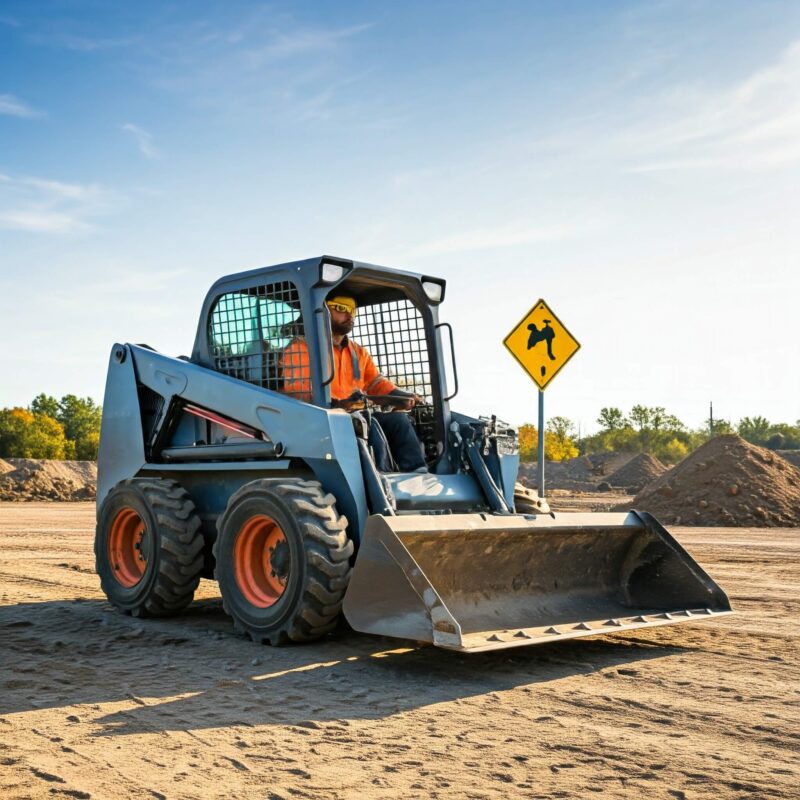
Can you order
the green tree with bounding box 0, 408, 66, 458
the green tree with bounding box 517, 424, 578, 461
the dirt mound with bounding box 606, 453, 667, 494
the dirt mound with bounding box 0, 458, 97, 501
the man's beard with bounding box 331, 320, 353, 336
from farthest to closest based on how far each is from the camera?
the green tree with bounding box 517, 424, 578, 461 < the green tree with bounding box 0, 408, 66, 458 < the dirt mound with bounding box 606, 453, 667, 494 < the dirt mound with bounding box 0, 458, 97, 501 < the man's beard with bounding box 331, 320, 353, 336

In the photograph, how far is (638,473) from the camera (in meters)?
37.7

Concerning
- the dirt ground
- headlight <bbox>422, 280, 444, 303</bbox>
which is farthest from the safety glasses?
the dirt ground

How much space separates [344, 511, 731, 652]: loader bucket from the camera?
552cm

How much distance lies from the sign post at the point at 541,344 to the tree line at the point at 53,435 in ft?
107

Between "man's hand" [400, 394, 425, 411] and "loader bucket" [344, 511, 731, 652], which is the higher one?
"man's hand" [400, 394, 425, 411]

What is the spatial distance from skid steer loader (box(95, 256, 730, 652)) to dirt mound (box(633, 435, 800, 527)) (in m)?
12.1

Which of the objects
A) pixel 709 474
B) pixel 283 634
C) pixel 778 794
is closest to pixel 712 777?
pixel 778 794

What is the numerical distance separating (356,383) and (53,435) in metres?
46.4

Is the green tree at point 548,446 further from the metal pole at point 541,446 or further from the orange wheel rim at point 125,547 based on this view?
the orange wheel rim at point 125,547

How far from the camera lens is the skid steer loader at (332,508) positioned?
6.03 metres

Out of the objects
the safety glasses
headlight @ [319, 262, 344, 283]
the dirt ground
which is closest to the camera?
the dirt ground

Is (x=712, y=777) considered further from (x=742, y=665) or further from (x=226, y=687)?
(x=226, y=687)

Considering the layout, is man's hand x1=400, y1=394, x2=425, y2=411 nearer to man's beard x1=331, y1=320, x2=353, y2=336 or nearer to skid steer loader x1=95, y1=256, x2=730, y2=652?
skid steer loader x1=95, y1=256, x2=730, y2=652

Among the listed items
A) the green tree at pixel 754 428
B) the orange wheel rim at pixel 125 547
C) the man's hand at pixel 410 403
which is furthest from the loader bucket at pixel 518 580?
the green tree at pixel 754 428
